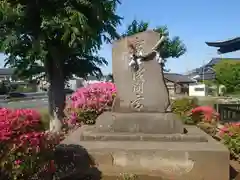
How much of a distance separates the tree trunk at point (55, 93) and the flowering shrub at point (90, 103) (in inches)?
61.1

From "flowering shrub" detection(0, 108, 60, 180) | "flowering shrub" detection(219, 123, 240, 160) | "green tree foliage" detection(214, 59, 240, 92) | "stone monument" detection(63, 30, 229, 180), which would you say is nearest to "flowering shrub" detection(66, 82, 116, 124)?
"stone monument" detection(63, 30, 229, 180)

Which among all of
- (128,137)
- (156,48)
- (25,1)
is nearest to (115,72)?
(156,48)

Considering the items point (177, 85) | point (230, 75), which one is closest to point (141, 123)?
point (230, 75)

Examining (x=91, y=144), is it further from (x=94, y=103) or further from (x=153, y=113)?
(x=94, y=103)

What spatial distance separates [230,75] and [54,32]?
23.8 m

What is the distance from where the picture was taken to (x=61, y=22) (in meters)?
8.84

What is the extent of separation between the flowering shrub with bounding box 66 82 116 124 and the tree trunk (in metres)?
1.55

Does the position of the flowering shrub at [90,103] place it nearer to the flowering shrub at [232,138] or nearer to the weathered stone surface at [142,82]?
the weathered stone surface at [142,82]

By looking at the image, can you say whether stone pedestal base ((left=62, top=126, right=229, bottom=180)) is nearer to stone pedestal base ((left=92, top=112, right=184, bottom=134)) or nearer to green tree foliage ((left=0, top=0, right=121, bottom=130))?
stone pedestal base ((left=92, top=112, right=184, bottom=134))

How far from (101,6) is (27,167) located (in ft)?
21.7

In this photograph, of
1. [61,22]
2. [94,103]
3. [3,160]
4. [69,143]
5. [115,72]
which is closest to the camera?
[3,160]

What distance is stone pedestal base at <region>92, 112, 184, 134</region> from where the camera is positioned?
5473mm

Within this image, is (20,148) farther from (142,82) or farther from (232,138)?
(232,138)

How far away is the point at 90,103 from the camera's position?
323 inches
